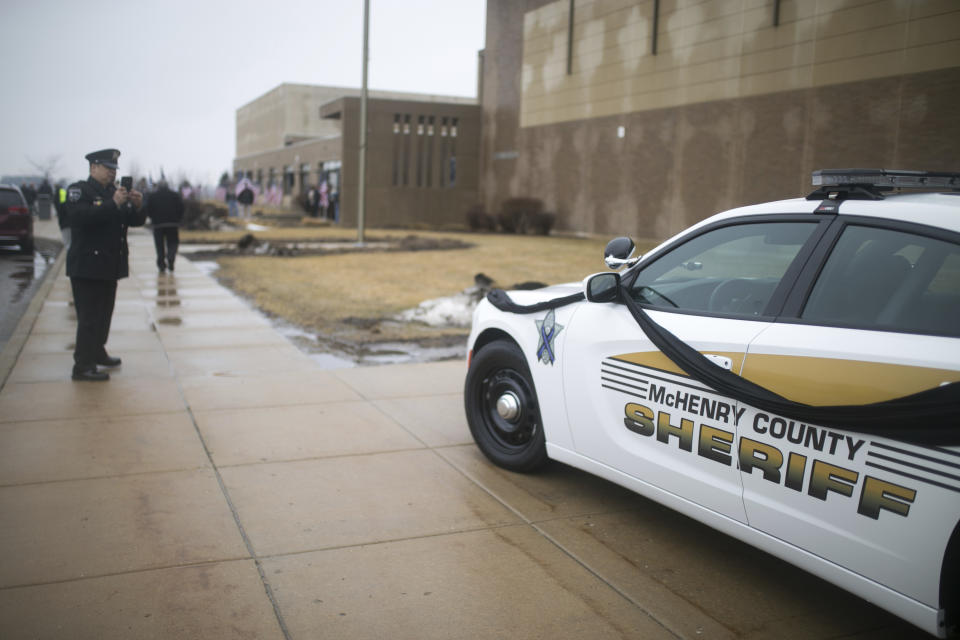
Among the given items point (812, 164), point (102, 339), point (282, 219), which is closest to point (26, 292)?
point (102, 339)

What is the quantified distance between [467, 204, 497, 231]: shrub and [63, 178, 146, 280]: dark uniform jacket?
3290cm

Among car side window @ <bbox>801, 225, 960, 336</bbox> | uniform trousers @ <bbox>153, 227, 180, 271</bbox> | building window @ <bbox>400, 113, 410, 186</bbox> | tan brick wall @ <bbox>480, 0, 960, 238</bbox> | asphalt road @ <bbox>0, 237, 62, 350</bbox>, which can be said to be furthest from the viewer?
building window @ <bbox>400, 113, 410, 186</bbox>

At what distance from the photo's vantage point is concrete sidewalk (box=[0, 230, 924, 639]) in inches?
128

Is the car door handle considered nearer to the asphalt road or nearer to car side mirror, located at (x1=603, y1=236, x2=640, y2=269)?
car side mirror, located at (x1=603, y1=236, x2=640, y2=269)

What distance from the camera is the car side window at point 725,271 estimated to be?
136 inches

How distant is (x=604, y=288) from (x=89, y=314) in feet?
16.5

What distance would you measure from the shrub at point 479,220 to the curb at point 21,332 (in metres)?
25.5

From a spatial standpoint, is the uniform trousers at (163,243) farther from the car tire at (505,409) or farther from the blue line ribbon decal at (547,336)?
the blue line ribbon decal at (547,336)

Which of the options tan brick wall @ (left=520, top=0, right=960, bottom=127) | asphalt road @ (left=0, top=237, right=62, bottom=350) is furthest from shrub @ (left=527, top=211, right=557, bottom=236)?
asphalt road @ (left=0, top=237, right=62, bottom=350)

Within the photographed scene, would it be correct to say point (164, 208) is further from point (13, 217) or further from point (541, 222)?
point (541, 222)

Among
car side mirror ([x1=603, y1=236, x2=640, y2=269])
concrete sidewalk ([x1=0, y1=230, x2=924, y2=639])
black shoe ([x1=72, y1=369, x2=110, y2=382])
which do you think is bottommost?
concrete sidewalk ([x1=0, y1=230, x2=924, y2=639])

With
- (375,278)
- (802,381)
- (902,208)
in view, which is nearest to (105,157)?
(802,381)

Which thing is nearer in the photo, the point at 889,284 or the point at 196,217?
the point at 889,284

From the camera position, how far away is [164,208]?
16625mm
